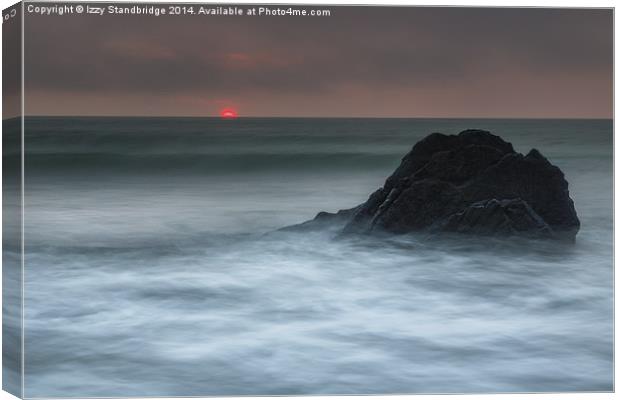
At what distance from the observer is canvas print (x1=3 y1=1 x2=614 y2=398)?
20.2ft

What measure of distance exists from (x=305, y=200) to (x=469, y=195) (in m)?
0.99

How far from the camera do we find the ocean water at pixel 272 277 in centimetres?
616

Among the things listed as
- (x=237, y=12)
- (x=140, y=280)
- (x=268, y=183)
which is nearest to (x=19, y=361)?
(x=140, y=280)

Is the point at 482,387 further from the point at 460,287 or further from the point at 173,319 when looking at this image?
the point at 173,319

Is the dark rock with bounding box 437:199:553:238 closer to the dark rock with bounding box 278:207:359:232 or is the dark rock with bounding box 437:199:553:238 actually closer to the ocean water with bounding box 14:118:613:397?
the ocean water with bounding box 14:118:613:397

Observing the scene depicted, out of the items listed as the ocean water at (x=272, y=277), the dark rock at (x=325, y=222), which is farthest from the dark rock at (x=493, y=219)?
the dark rock at (x=325, y=222)

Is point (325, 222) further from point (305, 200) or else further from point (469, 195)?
point (469, 195)

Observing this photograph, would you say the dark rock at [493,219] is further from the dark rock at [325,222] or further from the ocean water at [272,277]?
the dark rock at [325,222]

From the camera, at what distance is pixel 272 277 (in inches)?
251

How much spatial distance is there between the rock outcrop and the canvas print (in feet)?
0.04

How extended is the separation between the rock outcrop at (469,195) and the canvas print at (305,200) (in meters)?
0.01

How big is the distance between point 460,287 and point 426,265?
243 millimetres

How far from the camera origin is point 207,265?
6.36m

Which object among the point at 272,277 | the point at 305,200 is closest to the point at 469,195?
the point at 305,200
